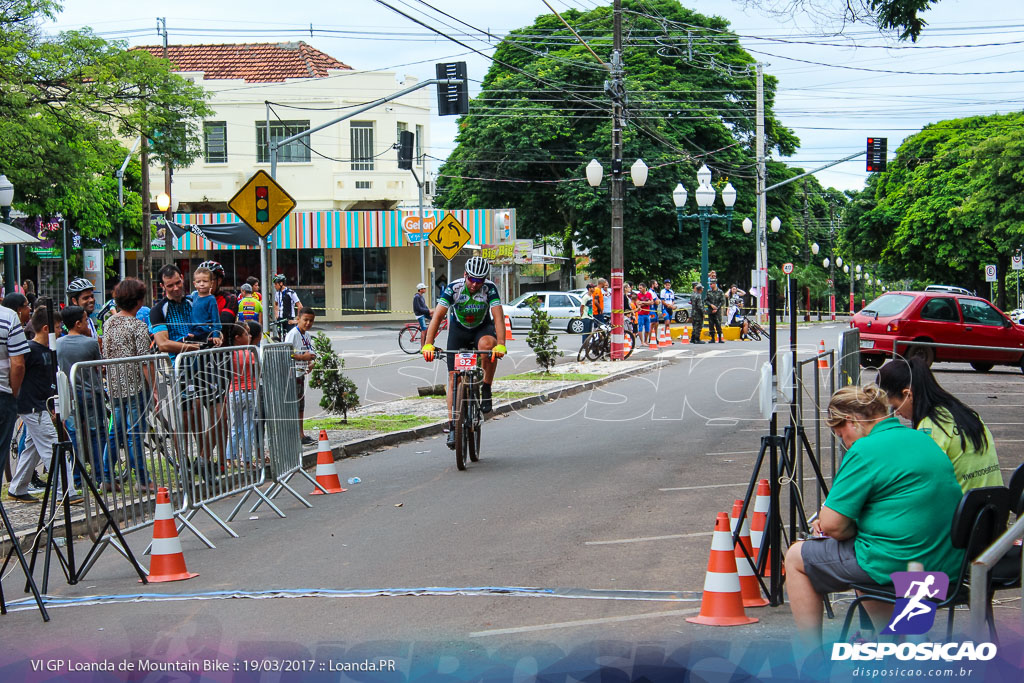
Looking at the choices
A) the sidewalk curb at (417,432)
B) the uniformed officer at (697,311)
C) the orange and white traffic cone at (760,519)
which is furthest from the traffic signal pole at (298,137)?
the uniformed officer at (697,311)

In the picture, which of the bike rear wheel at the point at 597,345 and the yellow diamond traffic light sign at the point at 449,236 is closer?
the yellow diamond traffic light sign at the point at 449,236

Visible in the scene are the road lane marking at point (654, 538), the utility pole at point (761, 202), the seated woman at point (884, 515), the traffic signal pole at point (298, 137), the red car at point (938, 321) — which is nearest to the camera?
the seated woman at point (884, 515)

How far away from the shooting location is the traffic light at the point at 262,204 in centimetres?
1397

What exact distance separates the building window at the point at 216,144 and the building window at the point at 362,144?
18.3 ft

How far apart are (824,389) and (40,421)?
6.68 metres

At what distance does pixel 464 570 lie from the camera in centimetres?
688

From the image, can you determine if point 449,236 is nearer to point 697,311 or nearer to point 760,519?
point 760,519

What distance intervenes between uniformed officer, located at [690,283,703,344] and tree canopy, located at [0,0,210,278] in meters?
14.9

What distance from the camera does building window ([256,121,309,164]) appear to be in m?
47.8

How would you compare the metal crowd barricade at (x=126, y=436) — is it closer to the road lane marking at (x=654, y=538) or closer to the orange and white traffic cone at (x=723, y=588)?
the road lane marking at (x=654, y=538)

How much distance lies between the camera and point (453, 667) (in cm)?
498

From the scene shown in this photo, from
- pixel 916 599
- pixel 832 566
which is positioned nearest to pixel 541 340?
pixel 832 566

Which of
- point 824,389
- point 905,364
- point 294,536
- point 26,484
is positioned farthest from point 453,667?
point 26,484

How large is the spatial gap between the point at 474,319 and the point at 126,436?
4.65 metres
